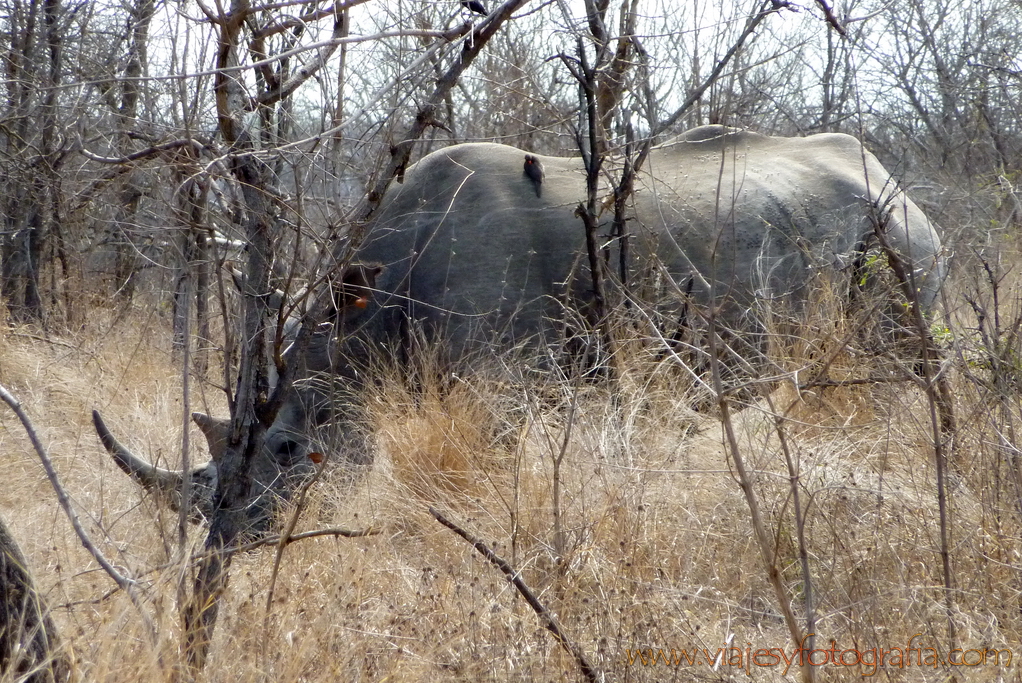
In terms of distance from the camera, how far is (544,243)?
5766mm

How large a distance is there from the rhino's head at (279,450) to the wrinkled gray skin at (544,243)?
0.07 ft

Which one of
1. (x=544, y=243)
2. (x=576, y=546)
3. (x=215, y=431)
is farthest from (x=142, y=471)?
(x=544, y=243)

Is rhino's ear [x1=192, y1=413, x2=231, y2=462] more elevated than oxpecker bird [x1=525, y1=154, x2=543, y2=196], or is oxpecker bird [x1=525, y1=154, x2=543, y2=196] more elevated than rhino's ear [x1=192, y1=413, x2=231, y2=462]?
oxpecker bird [x1=525, y1=154, x2=543, y2=196]

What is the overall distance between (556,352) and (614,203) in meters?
1.03

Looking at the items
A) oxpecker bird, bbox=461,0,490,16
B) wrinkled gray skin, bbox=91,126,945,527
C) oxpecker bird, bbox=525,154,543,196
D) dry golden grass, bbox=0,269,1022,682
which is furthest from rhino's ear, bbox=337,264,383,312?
oxpecker bird, bbox=525,154,543,196

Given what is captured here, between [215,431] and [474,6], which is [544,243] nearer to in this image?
[215,431]

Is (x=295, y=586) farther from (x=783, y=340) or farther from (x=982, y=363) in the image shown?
(x=783, y=340)

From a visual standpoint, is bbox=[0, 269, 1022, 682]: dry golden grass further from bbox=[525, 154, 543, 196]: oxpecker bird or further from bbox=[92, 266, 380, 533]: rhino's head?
bbox=[525, 154, 543, 196]: oxpecker bird

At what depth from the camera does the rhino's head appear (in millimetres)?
3760

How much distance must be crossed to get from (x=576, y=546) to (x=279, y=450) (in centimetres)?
195

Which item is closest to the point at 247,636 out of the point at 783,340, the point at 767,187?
the point at 783,340

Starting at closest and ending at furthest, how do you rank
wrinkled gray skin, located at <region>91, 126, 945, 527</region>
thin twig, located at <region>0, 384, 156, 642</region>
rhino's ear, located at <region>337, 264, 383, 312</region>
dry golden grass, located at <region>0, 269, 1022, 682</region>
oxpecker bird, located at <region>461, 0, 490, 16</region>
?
thin twig, located at <region>0, 384, 156, 642</region>
dry golden grass, located at <region>0, 269, 1022, 682</region>
oxpecker bird, located at <region>461, 0, 490, 16</region>
rhino's ear, located at <region>337, 264, 383, 312</region>
wrinkled gray skin, located at <region>91, 126, 945, 527</region>

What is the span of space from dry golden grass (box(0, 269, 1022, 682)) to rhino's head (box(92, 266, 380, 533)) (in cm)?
14

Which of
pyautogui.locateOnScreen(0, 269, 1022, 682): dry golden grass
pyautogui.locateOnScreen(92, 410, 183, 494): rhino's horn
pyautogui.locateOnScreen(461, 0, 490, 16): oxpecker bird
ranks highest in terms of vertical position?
pyautogui.locateOnScreen(461, 0, 490, 16): oxpecker bird
